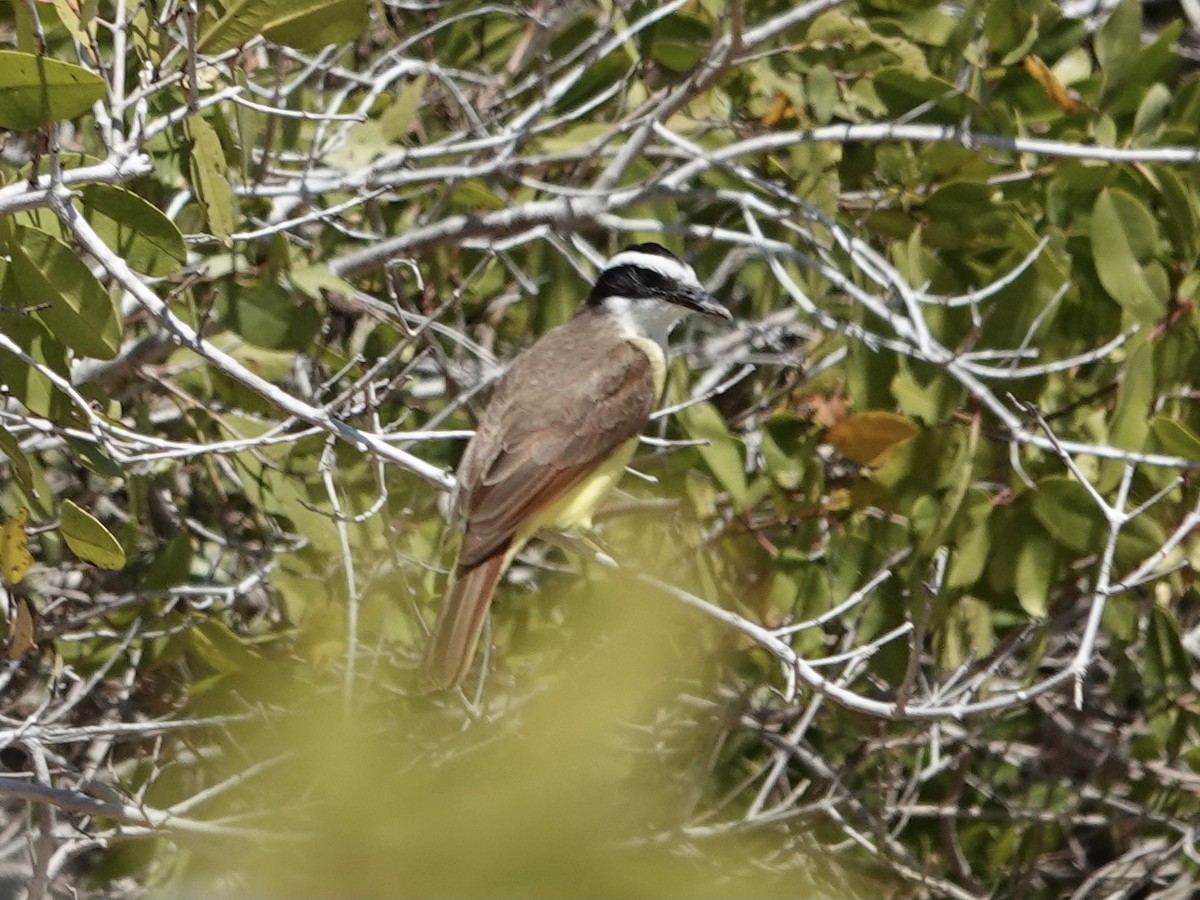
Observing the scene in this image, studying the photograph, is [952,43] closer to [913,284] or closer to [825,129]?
[825,129]

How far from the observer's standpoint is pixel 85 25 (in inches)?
104

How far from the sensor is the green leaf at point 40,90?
2.62 meters

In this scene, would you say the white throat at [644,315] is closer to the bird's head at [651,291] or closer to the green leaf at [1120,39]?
the bird's head at [651,291]

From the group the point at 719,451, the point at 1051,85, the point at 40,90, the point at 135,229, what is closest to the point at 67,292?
the point at 135,229

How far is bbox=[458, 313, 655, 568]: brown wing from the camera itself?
150 inches

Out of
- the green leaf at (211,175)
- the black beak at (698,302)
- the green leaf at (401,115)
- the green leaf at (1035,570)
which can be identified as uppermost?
the green leaf at (211,175)

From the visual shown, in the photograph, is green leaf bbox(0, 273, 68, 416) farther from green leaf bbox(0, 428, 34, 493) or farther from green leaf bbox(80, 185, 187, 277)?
green leaf bbox(80, 185, 187, 277)

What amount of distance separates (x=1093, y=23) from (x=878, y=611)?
199cm

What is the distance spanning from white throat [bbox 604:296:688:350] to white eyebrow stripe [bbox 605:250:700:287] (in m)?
0.08

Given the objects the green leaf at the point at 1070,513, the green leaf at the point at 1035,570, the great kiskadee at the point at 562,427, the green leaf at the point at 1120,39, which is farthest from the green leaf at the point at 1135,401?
the great kiskadee at the point at 562,427

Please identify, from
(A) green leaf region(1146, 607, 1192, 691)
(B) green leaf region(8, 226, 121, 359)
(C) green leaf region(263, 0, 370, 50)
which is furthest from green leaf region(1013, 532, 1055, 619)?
(B) green leaf region(8, 226, 121, 359)

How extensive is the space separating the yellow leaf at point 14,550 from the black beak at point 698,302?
83.1 inches

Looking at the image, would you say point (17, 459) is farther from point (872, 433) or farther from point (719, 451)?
point (872, 433)

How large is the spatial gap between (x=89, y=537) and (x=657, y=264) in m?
2.00
